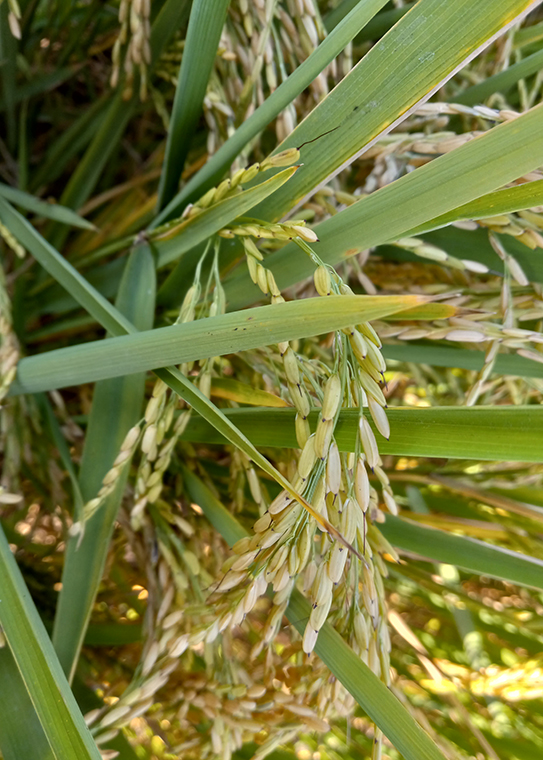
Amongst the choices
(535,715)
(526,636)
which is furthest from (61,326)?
(535,715)

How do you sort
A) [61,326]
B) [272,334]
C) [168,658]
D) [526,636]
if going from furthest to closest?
[526,636], [61,326], [168,658], [272,334]

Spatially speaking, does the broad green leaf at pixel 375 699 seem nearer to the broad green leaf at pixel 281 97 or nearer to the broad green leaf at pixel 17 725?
the broad green leaf at pixel 17 725

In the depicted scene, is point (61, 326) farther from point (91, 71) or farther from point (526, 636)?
point (526, 636)

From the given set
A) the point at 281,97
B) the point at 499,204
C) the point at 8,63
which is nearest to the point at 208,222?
the point at 281,97

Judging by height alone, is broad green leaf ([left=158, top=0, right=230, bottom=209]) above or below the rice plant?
above

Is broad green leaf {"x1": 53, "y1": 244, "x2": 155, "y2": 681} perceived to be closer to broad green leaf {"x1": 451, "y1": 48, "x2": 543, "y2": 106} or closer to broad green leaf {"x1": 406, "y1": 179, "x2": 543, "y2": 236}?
broad green leaf {"x1": 406, "y1": 179, "x2": 543, "y2": 236}

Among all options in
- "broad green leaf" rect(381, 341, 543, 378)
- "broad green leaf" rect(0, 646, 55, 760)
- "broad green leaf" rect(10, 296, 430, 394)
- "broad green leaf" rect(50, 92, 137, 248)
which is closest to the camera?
"broad green leaf" rect(10, 296, 430, 394)

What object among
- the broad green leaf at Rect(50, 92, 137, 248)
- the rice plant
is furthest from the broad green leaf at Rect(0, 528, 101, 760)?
the broad green leaf at Rect(50, 92, 137, 248)

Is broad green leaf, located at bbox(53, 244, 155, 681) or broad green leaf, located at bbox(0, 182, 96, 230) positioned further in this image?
broad green leaf, located at bbox(0, 182, 96, 230)
